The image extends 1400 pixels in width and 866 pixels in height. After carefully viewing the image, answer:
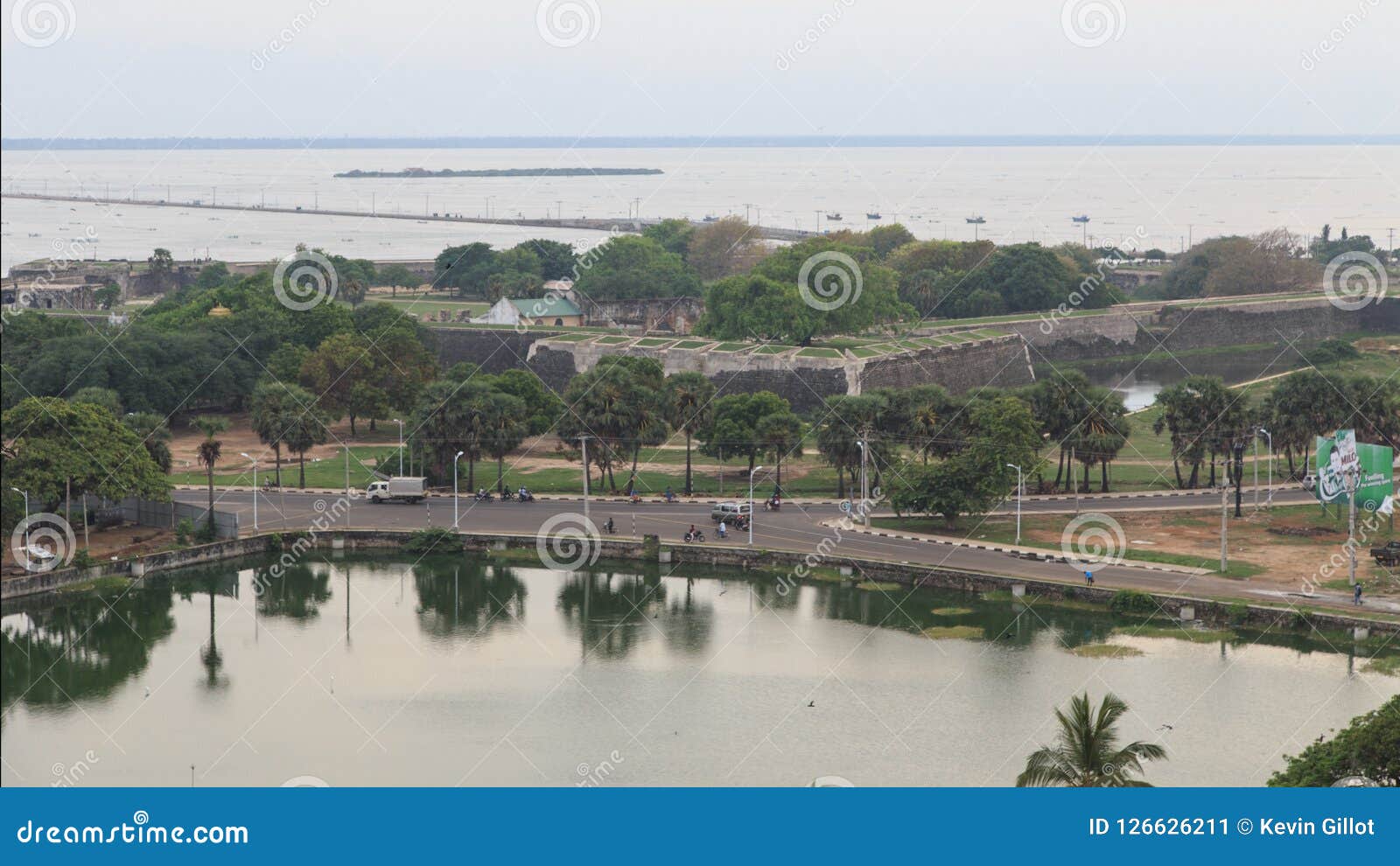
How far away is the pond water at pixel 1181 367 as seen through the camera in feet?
274

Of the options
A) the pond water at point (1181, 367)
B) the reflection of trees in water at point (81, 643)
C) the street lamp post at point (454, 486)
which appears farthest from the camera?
the pond water at point (1181, 367)

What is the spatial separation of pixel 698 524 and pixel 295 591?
11035mm

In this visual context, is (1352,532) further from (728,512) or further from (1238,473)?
(728,512)

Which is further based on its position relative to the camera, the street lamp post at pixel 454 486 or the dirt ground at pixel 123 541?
the street lamp post at pixel 454 486

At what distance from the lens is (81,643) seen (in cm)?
3994

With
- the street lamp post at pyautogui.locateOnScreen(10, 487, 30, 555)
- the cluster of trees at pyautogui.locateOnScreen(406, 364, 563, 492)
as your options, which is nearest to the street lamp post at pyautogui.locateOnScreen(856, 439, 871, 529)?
the cluster of trees at pyautogui.locateOnScreen(406, 364, 563, 492)

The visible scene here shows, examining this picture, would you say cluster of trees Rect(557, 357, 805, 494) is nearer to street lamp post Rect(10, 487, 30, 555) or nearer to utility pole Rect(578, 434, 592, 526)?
utility pole Rect(578, 434, 592, 526)

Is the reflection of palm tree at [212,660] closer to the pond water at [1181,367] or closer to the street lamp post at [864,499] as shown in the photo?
the street lamp post at [864,499]

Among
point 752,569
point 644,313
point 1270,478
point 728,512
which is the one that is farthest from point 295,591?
point 644,313

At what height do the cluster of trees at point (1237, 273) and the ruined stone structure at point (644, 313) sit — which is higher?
the cluster of trees at point (1237, 273)

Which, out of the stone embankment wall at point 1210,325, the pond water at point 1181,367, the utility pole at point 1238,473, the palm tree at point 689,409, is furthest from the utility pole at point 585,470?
the stone embankment wall at point 1210,325

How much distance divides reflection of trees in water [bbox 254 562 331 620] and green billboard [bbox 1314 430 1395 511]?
2538 centimetres

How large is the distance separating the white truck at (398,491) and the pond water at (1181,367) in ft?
124

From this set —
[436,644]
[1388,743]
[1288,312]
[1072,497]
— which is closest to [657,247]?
[1288,312]
